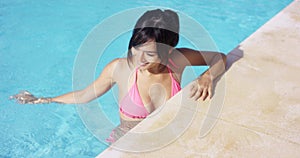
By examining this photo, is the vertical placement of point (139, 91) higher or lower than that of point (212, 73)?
lower

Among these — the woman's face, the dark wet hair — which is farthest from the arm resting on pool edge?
the dark wet hair

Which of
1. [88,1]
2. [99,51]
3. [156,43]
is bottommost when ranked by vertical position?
[99,51]

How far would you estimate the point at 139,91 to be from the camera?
2449 millimetres

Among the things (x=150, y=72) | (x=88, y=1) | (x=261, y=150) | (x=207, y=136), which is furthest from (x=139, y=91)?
(x=88, y=1)

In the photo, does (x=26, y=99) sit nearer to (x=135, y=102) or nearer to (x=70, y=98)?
(x=70, y=98)

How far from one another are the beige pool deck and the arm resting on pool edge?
2.23 feet

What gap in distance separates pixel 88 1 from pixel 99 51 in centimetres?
141

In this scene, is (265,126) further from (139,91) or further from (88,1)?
(88,1)

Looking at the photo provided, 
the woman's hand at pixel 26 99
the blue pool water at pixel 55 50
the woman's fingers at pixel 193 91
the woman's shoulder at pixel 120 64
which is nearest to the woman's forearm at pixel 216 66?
the woman's fingers at pixel 193 91

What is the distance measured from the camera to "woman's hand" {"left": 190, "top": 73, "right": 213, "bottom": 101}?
1.96 m

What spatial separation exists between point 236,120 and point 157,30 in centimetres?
68

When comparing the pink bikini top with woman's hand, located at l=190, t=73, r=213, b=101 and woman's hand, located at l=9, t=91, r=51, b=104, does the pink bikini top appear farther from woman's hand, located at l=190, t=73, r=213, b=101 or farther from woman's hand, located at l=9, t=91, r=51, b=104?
woman's hand, located at l=9, t=91, r=51, b=104

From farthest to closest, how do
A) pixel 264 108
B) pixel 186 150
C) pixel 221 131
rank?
pixel 264 108, pixel 221 131, pixel 186 150

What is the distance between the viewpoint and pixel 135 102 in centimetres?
246
